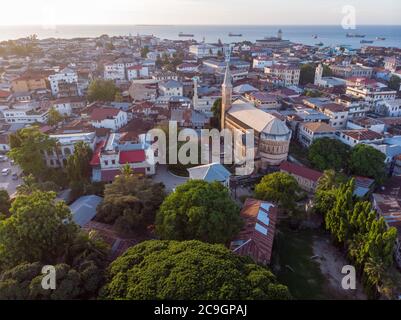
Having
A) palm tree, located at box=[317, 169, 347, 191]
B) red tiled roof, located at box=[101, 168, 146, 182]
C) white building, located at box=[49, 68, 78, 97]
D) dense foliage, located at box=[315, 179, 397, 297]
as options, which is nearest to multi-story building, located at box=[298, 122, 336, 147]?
palm tree, located at box=[317, 169, 347, 191]

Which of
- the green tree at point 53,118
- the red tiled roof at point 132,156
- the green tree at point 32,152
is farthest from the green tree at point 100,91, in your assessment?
the red tiled roof at point 132,156

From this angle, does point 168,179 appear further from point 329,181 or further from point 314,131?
point 314,131

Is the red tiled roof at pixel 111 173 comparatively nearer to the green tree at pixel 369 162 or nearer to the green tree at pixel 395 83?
the green tree at pixel 369 162

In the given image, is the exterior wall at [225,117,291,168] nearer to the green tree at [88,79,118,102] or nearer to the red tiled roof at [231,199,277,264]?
the red tiled roof at [231,199,277,264]

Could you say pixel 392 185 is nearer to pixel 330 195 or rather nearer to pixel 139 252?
pixel 330 195
